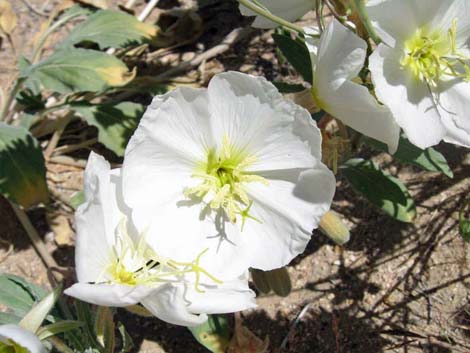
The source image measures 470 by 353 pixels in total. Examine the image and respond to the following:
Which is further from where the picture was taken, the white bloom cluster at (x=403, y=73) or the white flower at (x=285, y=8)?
the white flower at (x=285, y=8)

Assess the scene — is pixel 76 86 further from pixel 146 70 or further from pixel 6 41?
pixel 6 41

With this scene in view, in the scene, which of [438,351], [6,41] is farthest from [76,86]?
[438,351]

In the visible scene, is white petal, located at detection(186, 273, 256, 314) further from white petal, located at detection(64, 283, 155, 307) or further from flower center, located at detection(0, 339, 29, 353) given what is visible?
flower center, located at detection(0, 339, 29, 353)

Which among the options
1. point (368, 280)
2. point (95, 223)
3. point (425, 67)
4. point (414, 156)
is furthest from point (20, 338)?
point (368, 280)

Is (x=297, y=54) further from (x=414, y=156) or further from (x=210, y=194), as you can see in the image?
(x=210, y=194)

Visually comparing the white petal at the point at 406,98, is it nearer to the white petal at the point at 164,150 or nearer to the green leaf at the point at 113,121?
the white petal at the point at 164,150

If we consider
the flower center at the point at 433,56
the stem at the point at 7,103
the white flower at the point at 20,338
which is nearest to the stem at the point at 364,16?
the flower center at the point at 433,56

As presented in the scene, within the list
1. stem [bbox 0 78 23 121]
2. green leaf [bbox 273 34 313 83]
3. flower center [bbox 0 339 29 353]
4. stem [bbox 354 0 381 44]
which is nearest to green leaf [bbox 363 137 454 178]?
green leaf [bbox 273 34 313 83]
